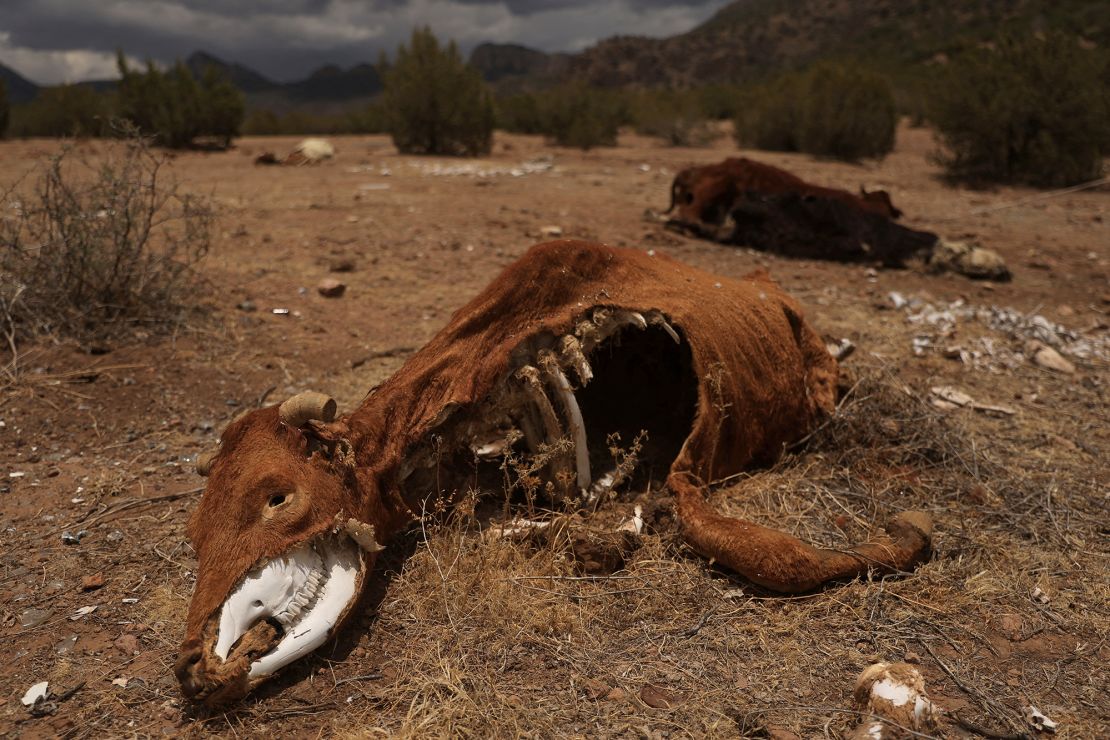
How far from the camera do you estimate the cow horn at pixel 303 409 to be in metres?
2.92

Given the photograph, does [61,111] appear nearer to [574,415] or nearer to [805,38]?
[574,415]

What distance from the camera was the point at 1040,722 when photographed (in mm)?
2648

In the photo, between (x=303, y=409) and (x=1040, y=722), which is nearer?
(x=1040, y=722)

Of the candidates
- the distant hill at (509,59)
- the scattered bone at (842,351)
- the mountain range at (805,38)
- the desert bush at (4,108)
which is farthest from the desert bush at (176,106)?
the distant hill at (509,59)

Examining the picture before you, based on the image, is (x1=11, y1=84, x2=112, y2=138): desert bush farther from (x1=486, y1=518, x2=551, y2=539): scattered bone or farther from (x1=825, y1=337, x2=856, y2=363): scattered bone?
(x1=486, y1=518, x2=551, y2=539): scattered bone

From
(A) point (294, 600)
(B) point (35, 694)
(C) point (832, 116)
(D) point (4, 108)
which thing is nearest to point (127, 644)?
(B) point (35, 694)

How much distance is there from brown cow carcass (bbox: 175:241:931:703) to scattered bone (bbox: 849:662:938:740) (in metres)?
0.62

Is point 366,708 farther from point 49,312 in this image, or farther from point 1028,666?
point 49,312

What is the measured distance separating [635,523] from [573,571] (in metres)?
0.45

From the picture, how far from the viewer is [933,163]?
15.5 m

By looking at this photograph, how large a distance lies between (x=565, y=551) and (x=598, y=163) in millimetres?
13670

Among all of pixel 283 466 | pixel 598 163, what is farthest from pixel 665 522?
pixel 598 163

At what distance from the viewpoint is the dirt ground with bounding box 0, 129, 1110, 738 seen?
9.05 feet

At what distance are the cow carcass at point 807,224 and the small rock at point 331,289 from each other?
449cm
